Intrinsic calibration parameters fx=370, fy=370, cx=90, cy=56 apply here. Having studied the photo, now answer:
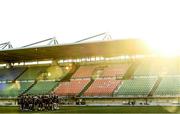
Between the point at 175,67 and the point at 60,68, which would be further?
the point at 60,68

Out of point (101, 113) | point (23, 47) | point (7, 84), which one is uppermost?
point (23, 47)

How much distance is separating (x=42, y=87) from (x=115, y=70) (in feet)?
36.5

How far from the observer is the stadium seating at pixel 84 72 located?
53.0 meters

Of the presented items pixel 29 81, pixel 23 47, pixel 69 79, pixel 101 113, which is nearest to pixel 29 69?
pixel 29 81

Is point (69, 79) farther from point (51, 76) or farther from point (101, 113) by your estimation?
point (101, 113)

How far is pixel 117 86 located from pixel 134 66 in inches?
206

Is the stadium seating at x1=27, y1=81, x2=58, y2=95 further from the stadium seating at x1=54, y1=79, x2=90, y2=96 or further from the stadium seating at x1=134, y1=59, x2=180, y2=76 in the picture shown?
the stadium seating at x1=134, y1=59, x2=180, y2=76

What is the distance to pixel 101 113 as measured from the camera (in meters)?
26.6

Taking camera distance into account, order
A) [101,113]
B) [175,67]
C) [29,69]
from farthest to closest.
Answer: [29,69]
[175,67]
[101,113]

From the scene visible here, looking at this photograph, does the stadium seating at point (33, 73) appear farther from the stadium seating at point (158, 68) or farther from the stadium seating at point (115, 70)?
the stadium seating at point (158, 68)

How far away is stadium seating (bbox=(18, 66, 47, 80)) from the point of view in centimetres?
5850

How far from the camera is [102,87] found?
4803 cm

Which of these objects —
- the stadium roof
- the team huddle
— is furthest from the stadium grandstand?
the team huddle

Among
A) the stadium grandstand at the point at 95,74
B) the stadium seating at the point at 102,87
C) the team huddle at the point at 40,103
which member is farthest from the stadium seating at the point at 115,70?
the team huddle at the point at 40,103
